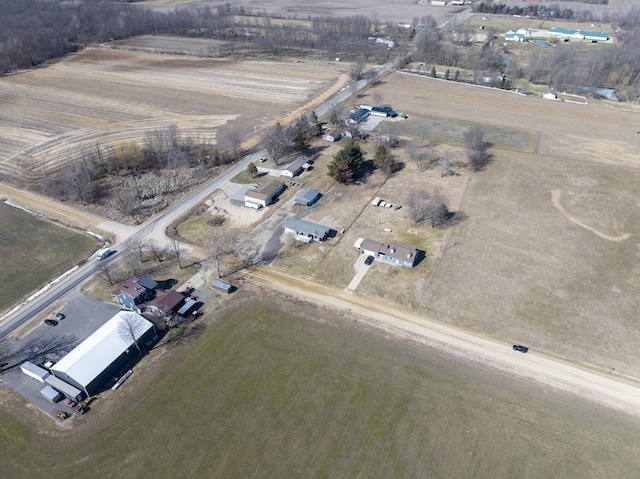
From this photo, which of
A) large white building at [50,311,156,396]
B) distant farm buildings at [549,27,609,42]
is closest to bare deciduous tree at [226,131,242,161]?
large white building at [50,311,156,396]

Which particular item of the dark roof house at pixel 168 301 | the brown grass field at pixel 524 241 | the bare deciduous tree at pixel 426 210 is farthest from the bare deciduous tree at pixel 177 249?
the bare deciduous tree at pixel 426 210

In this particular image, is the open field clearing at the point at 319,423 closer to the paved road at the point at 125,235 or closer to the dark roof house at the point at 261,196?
the paved road at the point at 125,235

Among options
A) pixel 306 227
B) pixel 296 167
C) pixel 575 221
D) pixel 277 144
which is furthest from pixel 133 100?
pixel 575 221

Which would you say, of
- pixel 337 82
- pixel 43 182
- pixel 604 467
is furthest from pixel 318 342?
pixel 337 82

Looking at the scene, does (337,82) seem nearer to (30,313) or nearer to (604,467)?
(30,313)

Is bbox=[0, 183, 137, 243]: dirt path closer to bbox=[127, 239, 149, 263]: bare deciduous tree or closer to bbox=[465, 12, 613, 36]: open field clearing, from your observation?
bbox=[127, 239, 149, 263]: bare deciduous tree

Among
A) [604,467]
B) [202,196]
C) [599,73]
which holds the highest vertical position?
[599,73]

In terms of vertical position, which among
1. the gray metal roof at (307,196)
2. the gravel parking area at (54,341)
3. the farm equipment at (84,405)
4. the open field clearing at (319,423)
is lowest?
the open field clearing at (319,423)
